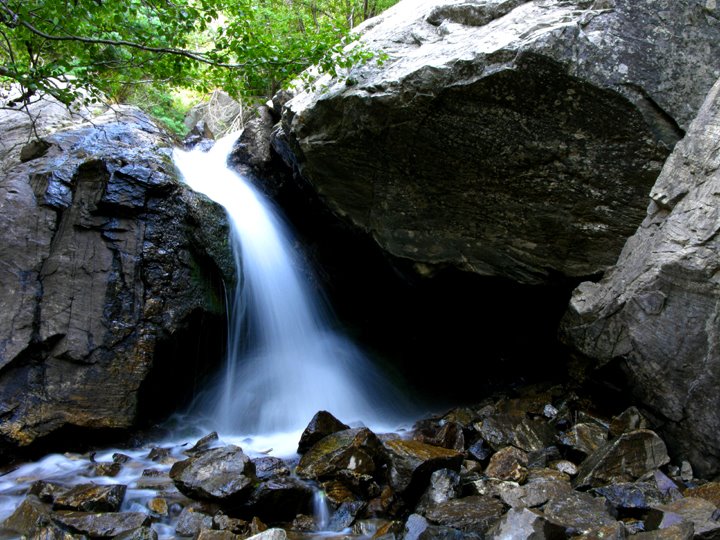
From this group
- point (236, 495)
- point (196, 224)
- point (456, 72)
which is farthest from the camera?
point (196, 224)

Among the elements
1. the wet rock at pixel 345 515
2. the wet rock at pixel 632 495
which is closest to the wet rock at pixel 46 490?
the wet rock at pixel 345 515

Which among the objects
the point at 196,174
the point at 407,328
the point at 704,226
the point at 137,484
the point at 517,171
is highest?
the point at 196,174

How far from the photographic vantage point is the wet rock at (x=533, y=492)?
4133 millimetres

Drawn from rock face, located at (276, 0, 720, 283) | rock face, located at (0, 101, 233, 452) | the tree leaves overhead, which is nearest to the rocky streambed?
rock face, located at (0, 101, 233, 452)

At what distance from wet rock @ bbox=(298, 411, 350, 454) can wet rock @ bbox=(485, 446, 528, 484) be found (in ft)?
5.97

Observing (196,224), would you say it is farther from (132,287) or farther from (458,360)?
(458,360)

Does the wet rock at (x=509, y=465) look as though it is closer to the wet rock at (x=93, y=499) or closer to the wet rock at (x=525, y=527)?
the wet rock at (x=525, y=527)

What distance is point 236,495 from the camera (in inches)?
177

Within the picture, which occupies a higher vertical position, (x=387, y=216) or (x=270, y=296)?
(x=387, y=216)

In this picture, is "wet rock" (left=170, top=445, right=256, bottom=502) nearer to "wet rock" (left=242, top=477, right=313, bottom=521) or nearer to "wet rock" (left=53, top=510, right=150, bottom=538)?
"wet rock" (left=242, top=477, right=313, bottom=521)

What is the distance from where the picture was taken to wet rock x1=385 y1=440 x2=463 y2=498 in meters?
4.73

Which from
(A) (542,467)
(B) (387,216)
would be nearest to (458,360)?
(B) (387,216)

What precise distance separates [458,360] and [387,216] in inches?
129

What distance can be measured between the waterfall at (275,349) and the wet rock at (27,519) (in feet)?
9.11
